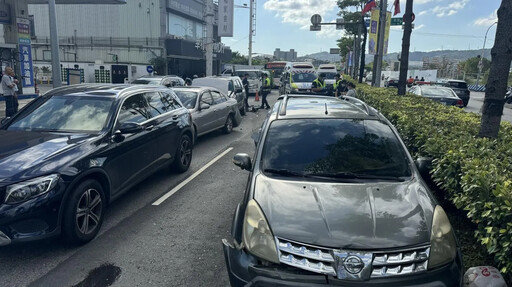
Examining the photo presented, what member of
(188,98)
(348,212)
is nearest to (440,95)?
(188,98)

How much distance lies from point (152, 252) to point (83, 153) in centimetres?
139

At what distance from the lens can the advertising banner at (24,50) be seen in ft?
63.0

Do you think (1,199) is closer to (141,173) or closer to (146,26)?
(141,173)

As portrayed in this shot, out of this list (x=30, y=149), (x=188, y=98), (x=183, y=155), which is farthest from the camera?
(x=188, y=98)

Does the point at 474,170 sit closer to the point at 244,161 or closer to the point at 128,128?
the point at 244,161

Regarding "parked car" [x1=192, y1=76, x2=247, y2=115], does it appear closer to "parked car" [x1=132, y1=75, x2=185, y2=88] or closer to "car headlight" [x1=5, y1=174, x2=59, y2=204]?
"parked car" [x1=132, y1=75, x2=185, y2=88]

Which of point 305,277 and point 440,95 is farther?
point 440,95

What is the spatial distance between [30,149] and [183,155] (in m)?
3.27

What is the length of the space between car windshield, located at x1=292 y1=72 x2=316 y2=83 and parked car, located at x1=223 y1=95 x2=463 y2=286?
57.8 feet

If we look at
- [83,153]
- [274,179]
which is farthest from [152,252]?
[274,179]

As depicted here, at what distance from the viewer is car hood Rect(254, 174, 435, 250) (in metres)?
2.66

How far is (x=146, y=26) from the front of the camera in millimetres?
39344

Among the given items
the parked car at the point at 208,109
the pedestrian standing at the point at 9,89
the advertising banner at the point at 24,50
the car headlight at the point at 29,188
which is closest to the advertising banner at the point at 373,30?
the parked car at the point at 208,109

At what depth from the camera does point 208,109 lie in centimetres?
1021
